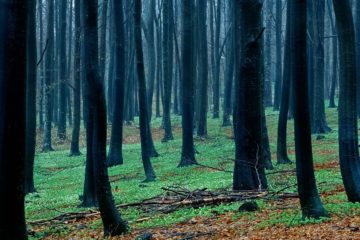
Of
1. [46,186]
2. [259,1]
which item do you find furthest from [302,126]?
[46,186]

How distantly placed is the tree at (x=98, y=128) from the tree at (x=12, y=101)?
94.0 inches

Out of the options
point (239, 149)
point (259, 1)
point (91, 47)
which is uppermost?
point (259, 1)

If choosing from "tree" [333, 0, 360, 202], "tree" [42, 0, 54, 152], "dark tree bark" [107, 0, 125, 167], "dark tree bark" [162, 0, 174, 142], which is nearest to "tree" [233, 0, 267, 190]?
"tree" [333, 0, 360, 202]

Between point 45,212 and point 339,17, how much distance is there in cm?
916

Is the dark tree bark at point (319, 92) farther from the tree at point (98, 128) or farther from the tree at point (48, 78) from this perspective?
Answer: the tree at point (98, 128)

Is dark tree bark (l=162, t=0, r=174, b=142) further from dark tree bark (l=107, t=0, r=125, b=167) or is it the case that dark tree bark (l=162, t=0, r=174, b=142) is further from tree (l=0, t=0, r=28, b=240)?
tree (l=0, t=0, r=28, b=240)

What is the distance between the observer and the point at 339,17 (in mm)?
10062

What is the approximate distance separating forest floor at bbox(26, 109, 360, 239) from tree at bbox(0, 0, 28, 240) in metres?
3.03

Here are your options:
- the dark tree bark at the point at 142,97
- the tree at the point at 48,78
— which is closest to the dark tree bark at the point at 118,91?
the dark tree bark at the point at 142,97

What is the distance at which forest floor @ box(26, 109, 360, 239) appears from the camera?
8742mm

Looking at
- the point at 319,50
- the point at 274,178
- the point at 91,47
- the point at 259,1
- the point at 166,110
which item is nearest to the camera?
the point at 91,47

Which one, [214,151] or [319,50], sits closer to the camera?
[214,151]

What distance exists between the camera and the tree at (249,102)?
12.2m

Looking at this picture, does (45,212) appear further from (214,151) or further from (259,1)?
(214,151)
